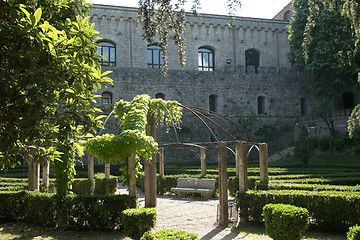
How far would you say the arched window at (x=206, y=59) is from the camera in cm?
2568

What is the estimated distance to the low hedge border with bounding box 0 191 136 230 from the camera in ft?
23.3

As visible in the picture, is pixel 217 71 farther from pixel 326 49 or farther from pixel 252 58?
pixel 326 49

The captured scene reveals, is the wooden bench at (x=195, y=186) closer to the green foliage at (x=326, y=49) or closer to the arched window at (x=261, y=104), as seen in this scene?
the green foliage at (x=326, y=49)

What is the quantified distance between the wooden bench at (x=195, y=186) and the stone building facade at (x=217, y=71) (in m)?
10.6

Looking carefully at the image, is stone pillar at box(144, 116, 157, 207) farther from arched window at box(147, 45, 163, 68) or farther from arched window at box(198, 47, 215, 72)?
arched window at box(198, 47, 215, 72)

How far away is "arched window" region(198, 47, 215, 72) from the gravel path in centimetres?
1538

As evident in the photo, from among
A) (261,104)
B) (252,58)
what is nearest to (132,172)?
(261,104)

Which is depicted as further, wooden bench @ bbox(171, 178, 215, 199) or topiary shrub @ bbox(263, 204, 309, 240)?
wooden bench @ bbox(171, 178, 215, 199)

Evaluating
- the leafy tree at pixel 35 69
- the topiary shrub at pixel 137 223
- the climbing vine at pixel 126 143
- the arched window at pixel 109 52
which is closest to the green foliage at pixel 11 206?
the climbing vine at pixel 126 143

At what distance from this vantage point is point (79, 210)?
721 centimetres

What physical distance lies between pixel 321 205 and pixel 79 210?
512cm

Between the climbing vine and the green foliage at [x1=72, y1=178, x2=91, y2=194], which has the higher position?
the climbing vine

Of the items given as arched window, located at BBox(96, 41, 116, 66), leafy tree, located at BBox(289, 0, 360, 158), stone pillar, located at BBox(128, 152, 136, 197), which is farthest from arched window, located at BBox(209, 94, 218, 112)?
stone pillar, located at BBox(128, 152, 136, 197)

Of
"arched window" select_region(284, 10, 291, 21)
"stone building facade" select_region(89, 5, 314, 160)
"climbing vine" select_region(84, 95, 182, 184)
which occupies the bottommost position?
"climbing vine" select_region(84, 95, 182, 184)
